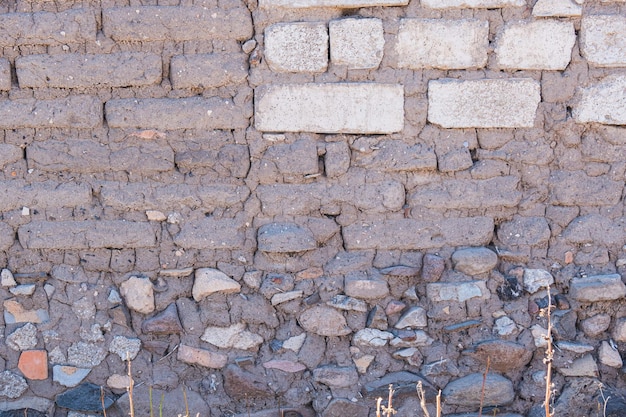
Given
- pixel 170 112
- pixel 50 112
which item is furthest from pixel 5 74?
pixel 170 112

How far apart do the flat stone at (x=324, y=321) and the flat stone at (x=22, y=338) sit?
3.84 feet

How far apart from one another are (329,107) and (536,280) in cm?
120

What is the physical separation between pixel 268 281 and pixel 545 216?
1.28 metres

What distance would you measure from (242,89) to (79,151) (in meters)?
0.75

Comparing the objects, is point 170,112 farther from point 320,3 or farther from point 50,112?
point 320,3

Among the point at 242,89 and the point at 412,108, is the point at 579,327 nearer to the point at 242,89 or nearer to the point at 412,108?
the point at 412,108

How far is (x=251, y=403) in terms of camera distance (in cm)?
316

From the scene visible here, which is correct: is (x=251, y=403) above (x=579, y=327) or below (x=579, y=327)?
below

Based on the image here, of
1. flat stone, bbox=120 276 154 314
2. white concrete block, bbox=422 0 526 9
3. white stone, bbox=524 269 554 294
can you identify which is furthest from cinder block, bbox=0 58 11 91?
white stone, bbox=524 269 554 294

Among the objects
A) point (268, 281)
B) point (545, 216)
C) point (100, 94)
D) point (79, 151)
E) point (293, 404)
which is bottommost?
point (293, 404)

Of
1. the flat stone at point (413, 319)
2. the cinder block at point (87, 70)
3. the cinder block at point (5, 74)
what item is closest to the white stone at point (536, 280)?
the flat stone at point (413, 319)

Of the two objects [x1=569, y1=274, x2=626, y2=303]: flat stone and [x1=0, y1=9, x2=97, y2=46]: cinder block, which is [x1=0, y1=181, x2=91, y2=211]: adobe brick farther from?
[x1=569, y1=274, x2=626, y2=303]: flat stone

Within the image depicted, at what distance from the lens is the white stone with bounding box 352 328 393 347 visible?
3.16m

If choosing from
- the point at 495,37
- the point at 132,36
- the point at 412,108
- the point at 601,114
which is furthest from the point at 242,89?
the point at 601,114
